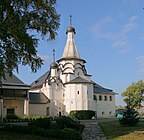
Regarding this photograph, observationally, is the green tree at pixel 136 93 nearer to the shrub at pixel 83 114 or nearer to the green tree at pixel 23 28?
the shrub at pixel 83 114

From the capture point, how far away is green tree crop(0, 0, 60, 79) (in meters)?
16.6

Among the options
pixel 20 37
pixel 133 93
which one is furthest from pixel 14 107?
pixel 133 93

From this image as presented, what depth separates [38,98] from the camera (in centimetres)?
5600

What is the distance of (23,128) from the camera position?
19359 mm

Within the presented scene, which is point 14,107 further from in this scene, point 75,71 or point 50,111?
point 75,71

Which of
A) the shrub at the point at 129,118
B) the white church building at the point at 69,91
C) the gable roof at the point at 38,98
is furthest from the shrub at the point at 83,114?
the shrub at the point at 129,118

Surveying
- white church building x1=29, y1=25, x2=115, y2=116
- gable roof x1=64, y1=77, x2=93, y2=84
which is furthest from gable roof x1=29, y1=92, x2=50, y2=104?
gable roof x1=64, y1=77, x2=93, y2=84

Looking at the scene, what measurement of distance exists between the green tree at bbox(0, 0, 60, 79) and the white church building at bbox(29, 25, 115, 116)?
35.8 m

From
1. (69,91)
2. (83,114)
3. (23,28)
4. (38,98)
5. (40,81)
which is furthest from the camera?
(40,81)

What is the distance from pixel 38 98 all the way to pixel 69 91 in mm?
6326

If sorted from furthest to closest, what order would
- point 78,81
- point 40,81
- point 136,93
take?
point 136,93 → point 40,81 → point 78,81

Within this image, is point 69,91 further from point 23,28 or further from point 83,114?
point 23,28

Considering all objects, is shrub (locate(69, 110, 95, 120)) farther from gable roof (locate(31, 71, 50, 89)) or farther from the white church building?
gable roof (locate(31, 71, 50, 89))

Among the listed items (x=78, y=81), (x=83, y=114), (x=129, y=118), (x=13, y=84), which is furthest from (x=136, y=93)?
(x=129, y=118)
